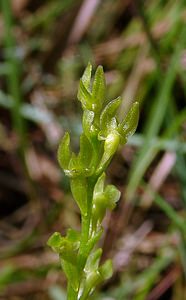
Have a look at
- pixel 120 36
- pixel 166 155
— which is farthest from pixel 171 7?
pixel 166 155

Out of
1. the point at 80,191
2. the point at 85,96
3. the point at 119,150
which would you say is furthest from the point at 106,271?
the point at 119,150

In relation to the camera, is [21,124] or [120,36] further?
[120,36]

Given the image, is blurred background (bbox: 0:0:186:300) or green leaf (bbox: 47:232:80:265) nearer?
green leaf (bbox: 47:232:80:265)

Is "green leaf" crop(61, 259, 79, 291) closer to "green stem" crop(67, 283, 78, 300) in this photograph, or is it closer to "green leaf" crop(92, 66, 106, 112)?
"green stem" crop(67, 283, 78, 300)

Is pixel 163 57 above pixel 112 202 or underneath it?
above

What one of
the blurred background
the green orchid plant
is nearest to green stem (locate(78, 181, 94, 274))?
the green orchid plant

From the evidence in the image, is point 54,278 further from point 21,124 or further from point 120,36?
point 120,36

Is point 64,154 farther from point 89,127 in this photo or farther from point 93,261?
point 93,261


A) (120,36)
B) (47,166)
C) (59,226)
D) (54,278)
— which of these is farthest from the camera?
(120,36)
